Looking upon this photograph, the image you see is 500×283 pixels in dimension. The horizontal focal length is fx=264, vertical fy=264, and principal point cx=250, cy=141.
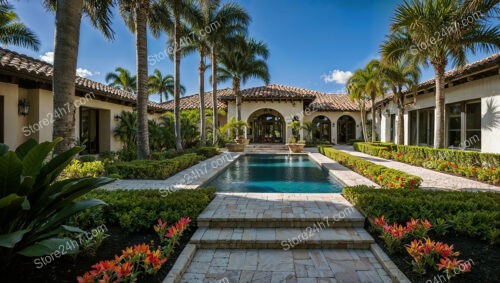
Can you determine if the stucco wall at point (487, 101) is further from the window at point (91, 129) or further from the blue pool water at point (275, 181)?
the window at point (91, 129)

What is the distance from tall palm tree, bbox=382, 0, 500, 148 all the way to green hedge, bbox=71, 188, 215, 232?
38.3 feet

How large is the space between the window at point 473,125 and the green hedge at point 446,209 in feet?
32.4

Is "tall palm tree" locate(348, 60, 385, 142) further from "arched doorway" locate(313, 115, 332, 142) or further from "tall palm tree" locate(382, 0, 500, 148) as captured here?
"arched doorway" locate(313, 115, 332, 142)

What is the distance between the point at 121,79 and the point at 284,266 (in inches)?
1517

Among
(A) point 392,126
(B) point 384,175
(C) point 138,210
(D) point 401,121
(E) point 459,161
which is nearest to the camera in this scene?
(C) point 138,210

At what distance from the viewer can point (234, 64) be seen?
24.0 meters

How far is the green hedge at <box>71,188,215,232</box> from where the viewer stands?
4441 millimetres

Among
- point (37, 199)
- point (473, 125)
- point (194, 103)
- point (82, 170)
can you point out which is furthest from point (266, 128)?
point (37, 199)

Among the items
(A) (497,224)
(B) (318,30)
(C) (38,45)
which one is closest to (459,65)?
(B) (318,30)

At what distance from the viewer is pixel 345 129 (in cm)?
3303

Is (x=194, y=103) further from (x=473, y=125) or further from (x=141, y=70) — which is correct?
(x=473, y=125)

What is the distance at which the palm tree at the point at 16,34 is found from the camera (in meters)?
15.4

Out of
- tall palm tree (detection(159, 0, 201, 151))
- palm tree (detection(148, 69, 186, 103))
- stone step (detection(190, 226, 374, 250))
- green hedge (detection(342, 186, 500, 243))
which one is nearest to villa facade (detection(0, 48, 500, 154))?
tall palm tree (detection(159, 0, 201, 151))

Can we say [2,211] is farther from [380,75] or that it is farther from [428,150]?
[380,75]
